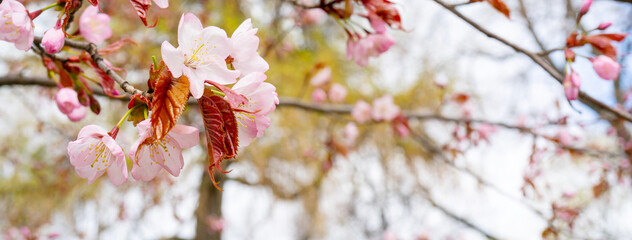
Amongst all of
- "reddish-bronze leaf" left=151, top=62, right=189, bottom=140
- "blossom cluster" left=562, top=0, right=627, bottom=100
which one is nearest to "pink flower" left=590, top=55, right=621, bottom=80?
"blossom cluster" left=562, top=0, right=627, bottom=100

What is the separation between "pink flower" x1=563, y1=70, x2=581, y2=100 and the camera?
25.6 inches

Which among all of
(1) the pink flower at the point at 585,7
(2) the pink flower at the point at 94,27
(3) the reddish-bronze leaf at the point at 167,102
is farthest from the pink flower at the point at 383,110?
(3) the reddish-bronze leaf at the point at 167,102

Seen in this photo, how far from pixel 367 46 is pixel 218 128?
495mm

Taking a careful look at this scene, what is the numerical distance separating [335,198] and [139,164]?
9.02 ft

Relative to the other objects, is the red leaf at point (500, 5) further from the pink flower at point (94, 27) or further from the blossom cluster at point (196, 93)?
the pink flower at point (94, 27)

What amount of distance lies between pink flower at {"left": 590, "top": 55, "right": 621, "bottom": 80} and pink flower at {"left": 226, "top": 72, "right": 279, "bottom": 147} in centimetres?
57

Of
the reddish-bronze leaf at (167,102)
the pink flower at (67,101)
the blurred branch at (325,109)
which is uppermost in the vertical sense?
the reddish-bronze leaf at (167,102)

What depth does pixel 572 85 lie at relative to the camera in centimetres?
66

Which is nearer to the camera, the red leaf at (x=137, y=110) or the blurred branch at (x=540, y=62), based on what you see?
the red leaf at (x=137, y=110)

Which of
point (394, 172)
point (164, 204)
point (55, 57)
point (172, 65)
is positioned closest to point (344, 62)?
point (394, 172)

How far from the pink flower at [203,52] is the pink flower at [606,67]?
0.62 m

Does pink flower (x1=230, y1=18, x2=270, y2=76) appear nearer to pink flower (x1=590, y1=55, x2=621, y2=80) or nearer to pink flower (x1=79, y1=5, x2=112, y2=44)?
pink flower (x1=79, y1=5, x2=112, y2=44)

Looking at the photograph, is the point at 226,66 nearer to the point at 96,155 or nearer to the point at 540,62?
the point at 96,155

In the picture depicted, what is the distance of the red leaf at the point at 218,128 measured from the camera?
0.42 metres
